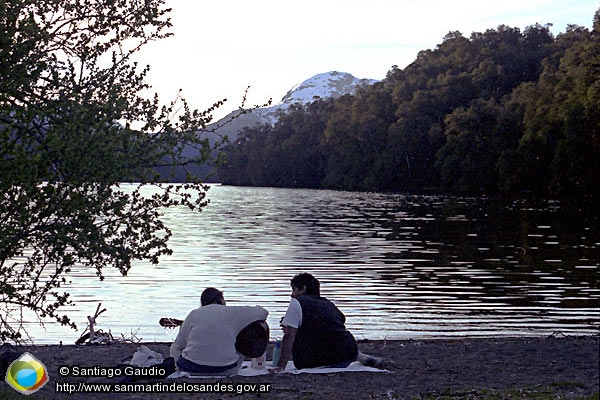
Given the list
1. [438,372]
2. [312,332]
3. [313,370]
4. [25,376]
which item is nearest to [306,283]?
[312,332]

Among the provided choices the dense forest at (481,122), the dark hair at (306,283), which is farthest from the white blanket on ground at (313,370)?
the dense forest at (481,122)

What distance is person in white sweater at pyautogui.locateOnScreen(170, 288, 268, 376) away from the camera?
11.3 m

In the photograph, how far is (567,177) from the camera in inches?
3521

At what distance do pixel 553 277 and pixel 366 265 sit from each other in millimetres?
7048

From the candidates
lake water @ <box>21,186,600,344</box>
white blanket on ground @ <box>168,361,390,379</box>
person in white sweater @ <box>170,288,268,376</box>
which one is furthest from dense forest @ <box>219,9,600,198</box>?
person in white sweater @ <box>170,288,268,376</box>

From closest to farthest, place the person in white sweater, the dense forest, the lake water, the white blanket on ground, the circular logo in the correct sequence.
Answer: the circular logo
the person in white sweater
the white blanket on ground
the lake water
the dense forest

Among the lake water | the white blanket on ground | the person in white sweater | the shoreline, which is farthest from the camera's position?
the lake water

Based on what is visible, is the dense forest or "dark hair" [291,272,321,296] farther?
the dense forest

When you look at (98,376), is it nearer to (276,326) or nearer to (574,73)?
(276,326)

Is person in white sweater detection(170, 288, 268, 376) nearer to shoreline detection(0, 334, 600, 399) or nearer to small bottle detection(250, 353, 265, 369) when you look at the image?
shoreline detection(0, 334, 600, 399)

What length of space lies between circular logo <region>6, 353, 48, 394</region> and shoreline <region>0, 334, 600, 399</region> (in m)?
0.11

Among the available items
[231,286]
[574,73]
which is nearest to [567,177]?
[574,73]

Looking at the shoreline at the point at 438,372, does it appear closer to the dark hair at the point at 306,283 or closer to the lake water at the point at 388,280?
the dark hair at the point at 306,283

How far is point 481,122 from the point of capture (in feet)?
400
